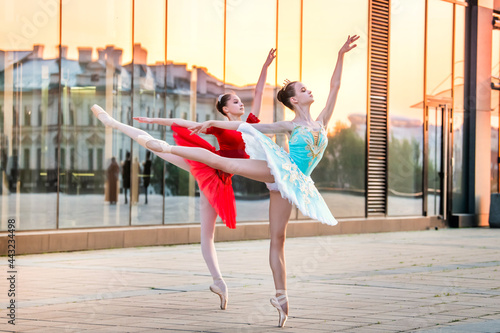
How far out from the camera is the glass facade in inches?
486

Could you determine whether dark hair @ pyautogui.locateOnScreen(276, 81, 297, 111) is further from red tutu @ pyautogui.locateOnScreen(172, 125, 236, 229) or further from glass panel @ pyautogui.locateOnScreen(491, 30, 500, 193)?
glass panel @ pyautogui.locateOnScreen(491, 30, 500, 193)

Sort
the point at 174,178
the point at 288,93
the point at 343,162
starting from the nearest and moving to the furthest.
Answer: the point at 288,93 < the point at 174,178 < the point at 343,162

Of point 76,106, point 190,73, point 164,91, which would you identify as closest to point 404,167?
point 190,73

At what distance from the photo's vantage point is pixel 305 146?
6.33 m

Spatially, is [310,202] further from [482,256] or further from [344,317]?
[482,256]

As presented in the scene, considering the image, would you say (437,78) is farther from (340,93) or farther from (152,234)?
(152,234)

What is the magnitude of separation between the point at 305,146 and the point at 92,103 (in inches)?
298

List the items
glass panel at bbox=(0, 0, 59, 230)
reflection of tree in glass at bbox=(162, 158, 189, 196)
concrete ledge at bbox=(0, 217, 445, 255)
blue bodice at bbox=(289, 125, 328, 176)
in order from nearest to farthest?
1. blue bodice at bbox=(289, 125, 328, 176)
2. concrete ledge at bbox=(0, 217, 445, 255)
3. glass panel at bbox=(0, 0, 59, 230)
4. reflection of tree in glass at bbox=(162, 158, 189, 196)

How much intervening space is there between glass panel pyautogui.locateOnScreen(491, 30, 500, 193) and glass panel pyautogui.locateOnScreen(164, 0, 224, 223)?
9621mm

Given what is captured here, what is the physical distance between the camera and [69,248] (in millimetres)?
12352

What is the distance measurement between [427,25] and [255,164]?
566 inches

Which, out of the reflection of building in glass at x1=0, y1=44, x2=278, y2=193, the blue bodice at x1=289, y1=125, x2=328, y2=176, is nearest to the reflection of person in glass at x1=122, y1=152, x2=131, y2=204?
the reflection of building in glass at x1=0, y1=44, x2=278, y2=193

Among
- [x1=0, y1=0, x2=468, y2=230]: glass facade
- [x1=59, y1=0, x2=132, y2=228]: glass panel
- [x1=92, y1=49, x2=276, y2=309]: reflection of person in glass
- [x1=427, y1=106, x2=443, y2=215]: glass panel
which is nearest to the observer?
[x1=92, y1=49, x2=276, y2=309]: reflection of person in glass

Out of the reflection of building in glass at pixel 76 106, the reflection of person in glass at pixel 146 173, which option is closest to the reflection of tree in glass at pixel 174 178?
the reflection of person in glass at pixel 146 173
